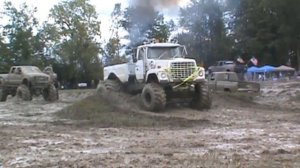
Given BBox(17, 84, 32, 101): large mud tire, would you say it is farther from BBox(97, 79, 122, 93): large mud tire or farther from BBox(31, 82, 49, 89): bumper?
BBox(97, 79, 122, 93): large mud tire

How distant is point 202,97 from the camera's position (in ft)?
64.9

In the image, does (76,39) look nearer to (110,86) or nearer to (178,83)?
(110,86)

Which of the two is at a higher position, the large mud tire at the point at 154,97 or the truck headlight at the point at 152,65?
the truck headlight at the point at 152,65

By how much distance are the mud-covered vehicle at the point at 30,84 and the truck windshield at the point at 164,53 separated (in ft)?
32.2

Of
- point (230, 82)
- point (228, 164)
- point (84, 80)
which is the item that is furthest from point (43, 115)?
point (84, 80)

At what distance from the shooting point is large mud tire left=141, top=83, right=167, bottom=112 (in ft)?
61.6

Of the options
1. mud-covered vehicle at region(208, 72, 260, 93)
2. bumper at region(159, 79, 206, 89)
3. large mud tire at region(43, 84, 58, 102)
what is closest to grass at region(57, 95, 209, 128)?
bumper at region(159, 79, 206, 89)

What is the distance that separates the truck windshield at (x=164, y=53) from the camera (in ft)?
67.3

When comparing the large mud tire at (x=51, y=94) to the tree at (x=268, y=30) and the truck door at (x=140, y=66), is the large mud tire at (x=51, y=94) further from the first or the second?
the tree at (x=268, y=30)

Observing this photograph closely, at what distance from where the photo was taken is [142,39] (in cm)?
→ 2575

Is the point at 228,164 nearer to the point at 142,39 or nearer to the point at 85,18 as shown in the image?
the point at 142,39

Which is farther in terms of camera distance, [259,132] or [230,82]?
[230,82]

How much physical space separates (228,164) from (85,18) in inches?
2877

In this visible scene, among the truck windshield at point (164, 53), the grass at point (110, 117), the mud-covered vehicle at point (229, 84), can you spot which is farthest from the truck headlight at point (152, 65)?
the mud-covered vehicle at point (229, 84)
